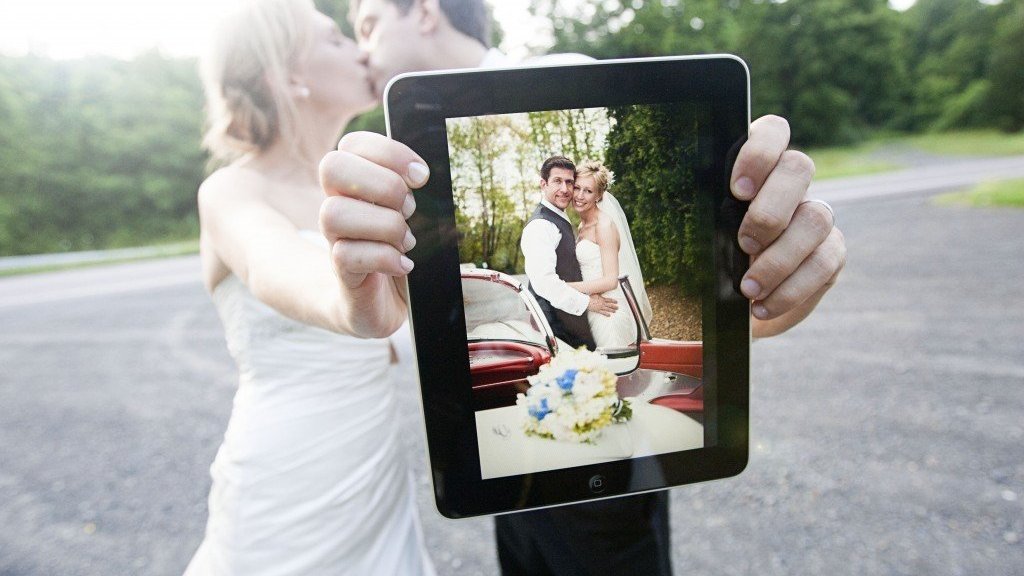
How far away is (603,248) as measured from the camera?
69 cm

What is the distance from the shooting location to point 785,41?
90.7ft

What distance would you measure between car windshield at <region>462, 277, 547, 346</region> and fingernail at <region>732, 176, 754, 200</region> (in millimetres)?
262

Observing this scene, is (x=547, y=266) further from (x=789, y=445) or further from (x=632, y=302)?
(x=789, y=445)

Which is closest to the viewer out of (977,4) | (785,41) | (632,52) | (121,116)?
(121,116)

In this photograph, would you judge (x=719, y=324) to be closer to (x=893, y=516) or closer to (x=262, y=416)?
(x=262, y=416)

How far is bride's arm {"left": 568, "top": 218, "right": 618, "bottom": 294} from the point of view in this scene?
0.69 metres

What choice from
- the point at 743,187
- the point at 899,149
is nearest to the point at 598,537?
the point at 743,187

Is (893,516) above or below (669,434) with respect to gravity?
below

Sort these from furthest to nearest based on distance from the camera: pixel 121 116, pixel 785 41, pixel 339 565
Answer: pixel 785 41 < pixel 121 116 < pixel 339 565

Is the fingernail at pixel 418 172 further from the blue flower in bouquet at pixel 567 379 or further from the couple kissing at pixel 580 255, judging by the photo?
the blue flower in bouquet at pixel 567 379

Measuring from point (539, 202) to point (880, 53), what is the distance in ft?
112

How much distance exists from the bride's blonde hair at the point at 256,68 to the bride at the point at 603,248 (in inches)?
41.5

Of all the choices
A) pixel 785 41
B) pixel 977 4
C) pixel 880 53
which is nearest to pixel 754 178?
pixel 785 41

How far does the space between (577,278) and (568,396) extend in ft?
0.45
